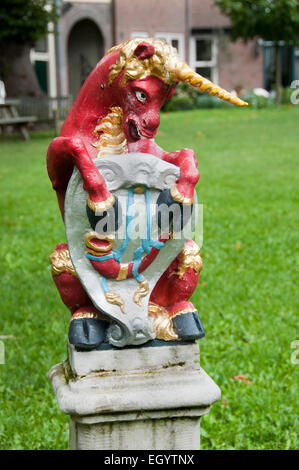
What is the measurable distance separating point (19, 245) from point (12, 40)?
8.47m

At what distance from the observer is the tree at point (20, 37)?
11.4m

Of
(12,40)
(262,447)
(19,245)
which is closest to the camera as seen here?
(262,447)

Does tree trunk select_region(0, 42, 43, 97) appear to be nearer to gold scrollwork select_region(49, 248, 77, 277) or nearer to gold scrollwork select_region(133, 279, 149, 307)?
gold scrollwork select_region(49, 248, 77, 277)

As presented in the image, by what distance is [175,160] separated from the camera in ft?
5.90

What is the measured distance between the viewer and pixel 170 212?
1.76 metres

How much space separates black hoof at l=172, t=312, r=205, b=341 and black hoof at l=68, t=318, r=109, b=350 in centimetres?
24

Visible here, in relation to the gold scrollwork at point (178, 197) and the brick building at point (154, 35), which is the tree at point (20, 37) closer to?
the brick building at point (154, 35)

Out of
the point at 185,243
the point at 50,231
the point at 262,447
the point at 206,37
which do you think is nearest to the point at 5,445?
the point at 262,447

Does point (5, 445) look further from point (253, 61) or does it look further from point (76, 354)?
point (253, 61)

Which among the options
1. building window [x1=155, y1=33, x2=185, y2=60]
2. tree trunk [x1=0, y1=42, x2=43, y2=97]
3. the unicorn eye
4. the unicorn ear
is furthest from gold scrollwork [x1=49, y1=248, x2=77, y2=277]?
building window [x1=155, y1=33, x2=185, y2=60]

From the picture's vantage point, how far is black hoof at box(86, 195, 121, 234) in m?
1.71

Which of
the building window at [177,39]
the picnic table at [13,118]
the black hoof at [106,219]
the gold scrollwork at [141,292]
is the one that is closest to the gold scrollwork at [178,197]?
the black hoof at [106,219]

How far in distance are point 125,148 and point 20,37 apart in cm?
1115

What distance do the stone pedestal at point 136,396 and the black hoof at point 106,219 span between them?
398 mm
